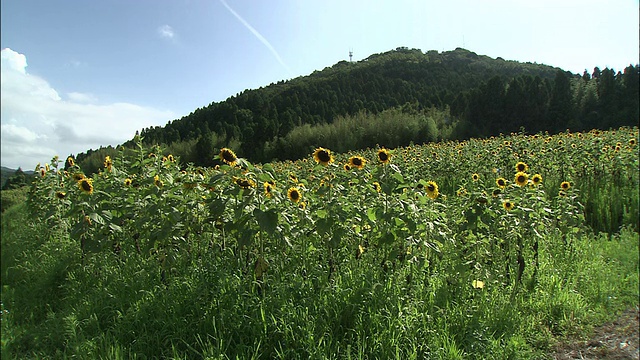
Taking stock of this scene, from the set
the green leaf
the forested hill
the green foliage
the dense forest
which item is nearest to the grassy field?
the green leaf

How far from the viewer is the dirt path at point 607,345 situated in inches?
88.2

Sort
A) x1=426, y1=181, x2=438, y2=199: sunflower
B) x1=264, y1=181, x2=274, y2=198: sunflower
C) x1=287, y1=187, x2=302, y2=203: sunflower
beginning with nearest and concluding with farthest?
x1=264, y1=181, x2=274, y2=198: sunflower
x1=287, y1=187, x2=302, y2=203: sunflower
x1=426, y1=181, x2=438, y2=199: sunflower

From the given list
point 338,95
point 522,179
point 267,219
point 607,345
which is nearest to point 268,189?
point 267,219

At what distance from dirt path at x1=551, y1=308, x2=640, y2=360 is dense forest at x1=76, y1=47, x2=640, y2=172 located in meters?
19.1

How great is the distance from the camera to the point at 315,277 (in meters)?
2.69

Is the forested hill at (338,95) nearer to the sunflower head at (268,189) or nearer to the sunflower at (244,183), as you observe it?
the sunflower head at (268,189)

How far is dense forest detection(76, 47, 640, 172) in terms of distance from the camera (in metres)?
32.6

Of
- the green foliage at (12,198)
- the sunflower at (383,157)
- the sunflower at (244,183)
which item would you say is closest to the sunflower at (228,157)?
the sunflower at (244,183)

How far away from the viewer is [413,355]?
203 cm

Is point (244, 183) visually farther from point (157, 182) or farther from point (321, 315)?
point (157, 182)

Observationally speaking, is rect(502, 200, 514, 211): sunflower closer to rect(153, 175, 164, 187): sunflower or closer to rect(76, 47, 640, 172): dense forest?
rect(153, 175, 164, 187): sunflower

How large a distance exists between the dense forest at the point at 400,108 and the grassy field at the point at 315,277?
17.0 m

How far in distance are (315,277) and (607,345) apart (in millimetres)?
1894

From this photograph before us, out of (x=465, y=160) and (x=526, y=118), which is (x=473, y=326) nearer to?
(x=465, y=160)
